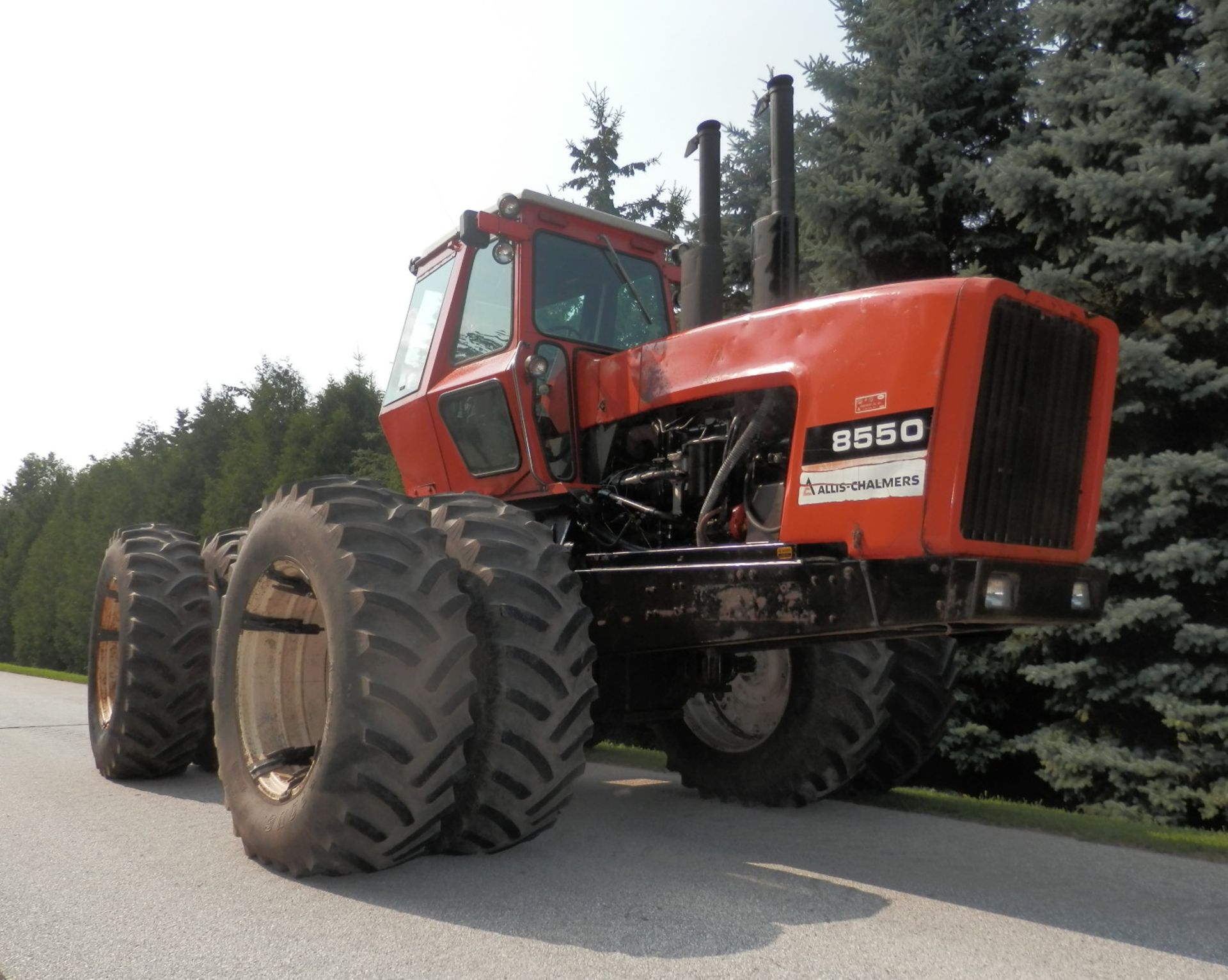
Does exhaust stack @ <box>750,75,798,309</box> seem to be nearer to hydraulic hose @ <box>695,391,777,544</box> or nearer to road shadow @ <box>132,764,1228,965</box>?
hydraulic hose @ <box>695,391,777,544</box>

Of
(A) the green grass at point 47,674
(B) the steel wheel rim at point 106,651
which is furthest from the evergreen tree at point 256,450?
(B) the steel wheel rim at point 106,651

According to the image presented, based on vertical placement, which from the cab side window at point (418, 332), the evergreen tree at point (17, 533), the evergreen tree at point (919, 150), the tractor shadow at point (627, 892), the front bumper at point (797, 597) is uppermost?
the evergreen tree at point (919, 150)

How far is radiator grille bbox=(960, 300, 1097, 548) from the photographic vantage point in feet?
11.3

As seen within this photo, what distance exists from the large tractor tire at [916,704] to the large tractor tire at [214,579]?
3281 mm

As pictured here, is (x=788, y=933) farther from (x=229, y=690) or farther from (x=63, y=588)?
(x=63, y=588)

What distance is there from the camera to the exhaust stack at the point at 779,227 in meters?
4.24

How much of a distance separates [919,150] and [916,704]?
7159mm

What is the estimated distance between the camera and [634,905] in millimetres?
3287

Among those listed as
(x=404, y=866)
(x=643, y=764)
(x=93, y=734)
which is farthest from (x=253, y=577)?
(x=643, y=764)

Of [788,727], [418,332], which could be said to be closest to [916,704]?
[788,727]

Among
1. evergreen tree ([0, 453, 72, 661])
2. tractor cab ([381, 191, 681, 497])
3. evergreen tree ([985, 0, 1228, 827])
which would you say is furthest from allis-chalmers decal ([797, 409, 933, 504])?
evergreen tree ([0, 453, 72, 661])

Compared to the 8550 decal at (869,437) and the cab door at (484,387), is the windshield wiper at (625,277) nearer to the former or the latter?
the cab door at (484,387)

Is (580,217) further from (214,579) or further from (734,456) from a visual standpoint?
(214,579)

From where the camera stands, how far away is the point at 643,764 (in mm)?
6469
